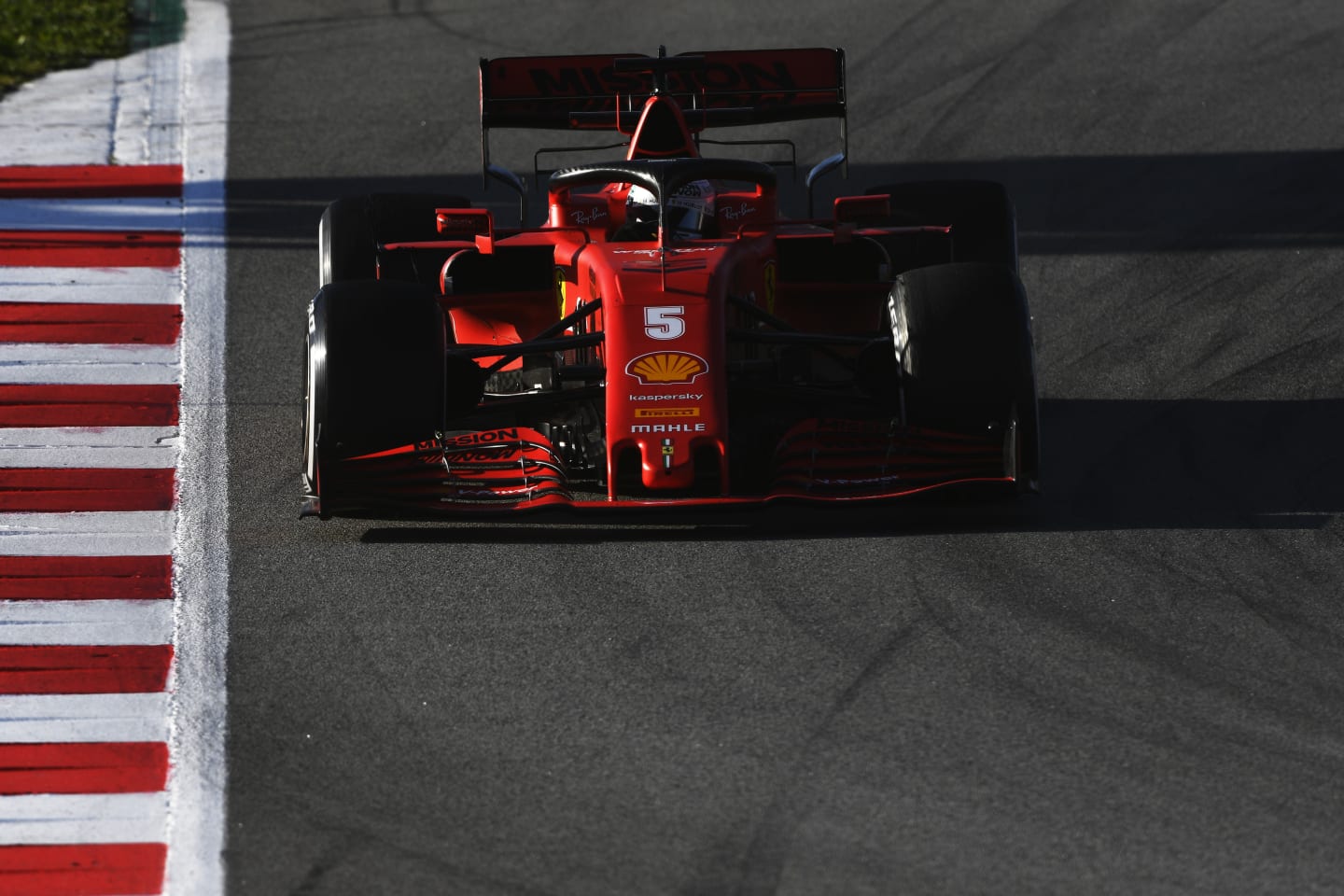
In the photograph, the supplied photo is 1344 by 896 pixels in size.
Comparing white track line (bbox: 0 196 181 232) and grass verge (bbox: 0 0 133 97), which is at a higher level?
grass verge (bbox: 0 0 133 97)

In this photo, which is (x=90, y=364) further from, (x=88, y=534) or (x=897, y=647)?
(x=897, y=647)

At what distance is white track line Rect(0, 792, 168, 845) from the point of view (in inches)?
246

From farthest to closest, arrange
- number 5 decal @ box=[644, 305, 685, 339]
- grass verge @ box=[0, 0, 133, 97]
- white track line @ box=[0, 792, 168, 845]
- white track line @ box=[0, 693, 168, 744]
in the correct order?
1. grass verge @ box=[0, 0, 133, 97]
2. number 5 decal @ box=[644, 305, 685, 339]
3. white track line @ box=[0, 693, 168, 744]
4. white track line @ box=[0, 792, 168, 845]

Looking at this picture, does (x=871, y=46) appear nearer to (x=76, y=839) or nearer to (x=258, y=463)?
(x=258, y=463)

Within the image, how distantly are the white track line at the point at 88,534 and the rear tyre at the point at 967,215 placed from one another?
367 cm

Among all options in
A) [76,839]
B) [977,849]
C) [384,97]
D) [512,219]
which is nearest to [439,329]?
[76,839]

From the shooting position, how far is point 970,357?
8164mm

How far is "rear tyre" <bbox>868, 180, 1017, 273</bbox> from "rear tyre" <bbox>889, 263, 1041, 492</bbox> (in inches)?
58.7

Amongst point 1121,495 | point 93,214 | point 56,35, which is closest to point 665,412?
point 1121,495

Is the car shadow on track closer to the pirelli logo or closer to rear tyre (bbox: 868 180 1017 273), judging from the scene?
the pirelli logo

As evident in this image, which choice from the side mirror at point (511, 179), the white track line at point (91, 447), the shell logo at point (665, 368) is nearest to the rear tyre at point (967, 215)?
the side mirror at point (511, 179)

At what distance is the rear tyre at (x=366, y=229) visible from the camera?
9836 mm

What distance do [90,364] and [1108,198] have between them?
584 cm

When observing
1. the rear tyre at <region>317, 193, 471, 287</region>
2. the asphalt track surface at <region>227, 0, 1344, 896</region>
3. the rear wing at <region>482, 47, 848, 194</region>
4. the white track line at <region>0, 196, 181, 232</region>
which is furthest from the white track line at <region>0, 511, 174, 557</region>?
the white track line at <region>0, 196, 181, 232</region>
